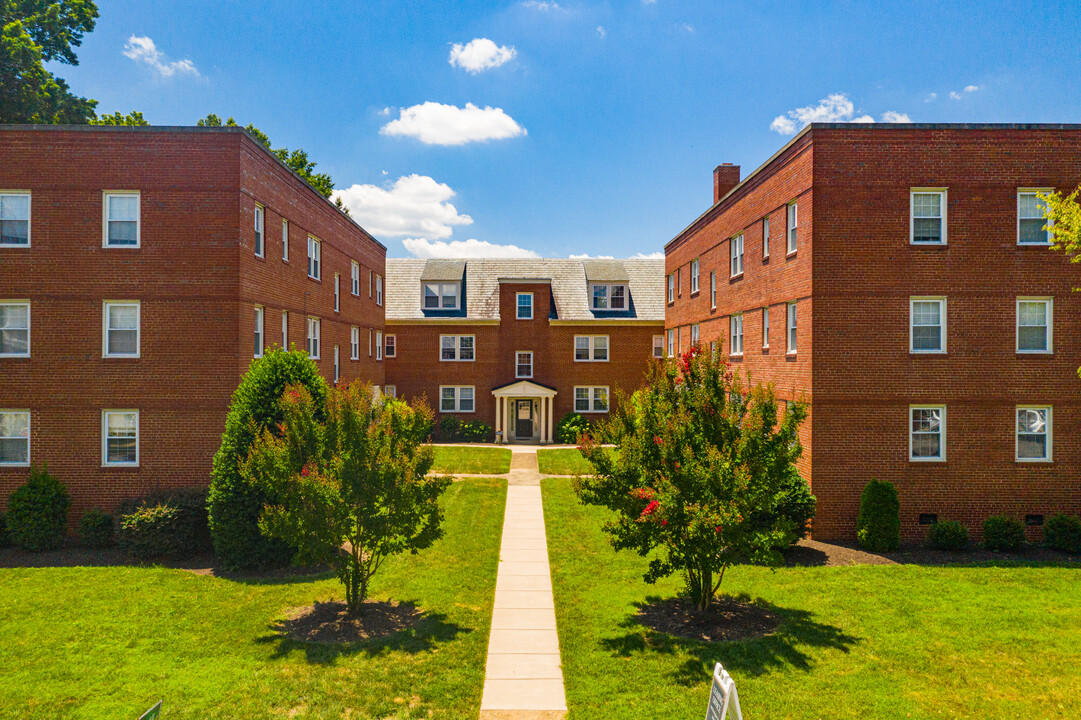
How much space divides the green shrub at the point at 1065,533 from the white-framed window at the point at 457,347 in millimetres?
27739

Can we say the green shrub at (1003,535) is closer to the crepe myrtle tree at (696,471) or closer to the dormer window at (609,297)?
the crepe myrtle tree at (696,471)

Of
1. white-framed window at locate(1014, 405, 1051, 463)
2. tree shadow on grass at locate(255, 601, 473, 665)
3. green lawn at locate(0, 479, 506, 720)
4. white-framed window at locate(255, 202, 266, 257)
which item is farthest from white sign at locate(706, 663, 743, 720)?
white-framed window at locate(255, 202, 266, 257)

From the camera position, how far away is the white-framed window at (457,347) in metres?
37.7

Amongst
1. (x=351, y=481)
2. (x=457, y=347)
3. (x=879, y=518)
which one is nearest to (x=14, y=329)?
(x=351, y=481)

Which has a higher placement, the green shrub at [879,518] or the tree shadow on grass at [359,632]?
the green shrub at [879,518]

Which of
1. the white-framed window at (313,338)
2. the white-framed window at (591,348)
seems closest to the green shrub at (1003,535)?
the white-framed window at (313,338)

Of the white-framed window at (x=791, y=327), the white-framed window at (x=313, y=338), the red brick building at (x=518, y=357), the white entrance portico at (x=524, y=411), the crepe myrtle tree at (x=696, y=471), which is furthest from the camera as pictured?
the red brick building at (x=518, y=357)

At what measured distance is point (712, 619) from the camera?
1132cm

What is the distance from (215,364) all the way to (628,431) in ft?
38.6

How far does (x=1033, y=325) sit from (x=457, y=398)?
90.7 ft

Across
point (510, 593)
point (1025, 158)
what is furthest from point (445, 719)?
point (1025, 158)

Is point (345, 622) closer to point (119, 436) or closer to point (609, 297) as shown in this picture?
point (119, 436)

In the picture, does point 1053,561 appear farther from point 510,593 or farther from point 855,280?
point 510,593

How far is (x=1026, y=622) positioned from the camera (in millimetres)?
11461
